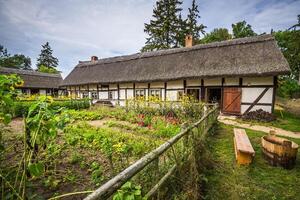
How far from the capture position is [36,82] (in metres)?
28.9

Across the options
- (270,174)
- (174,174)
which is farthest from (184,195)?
(270,174)

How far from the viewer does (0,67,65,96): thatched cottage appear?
27250 mm

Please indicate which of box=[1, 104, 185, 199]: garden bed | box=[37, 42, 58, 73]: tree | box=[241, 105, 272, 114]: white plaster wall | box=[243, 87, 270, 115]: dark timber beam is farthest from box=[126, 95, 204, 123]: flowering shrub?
box=[37, 42, 58, 73]: tree

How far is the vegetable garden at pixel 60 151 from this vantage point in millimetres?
1456

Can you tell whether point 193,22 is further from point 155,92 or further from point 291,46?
point 155,92

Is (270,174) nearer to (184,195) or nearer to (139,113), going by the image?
(184,195)

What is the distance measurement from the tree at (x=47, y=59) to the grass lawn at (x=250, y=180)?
58718 millimetres

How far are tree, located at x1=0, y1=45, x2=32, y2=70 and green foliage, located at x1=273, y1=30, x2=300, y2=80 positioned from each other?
235 ft

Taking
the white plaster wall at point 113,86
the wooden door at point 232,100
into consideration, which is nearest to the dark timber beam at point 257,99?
the wooden door at point 232,100

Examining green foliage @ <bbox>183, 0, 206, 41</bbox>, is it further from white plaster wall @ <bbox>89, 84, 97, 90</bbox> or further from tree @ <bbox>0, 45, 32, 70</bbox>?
tree @ <bbox>0, 45, 32, 70</bbox>

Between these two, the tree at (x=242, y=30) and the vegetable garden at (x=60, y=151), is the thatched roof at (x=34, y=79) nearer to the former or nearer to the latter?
the vegetable garden at (x=60, y=151)

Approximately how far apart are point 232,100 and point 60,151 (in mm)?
10975

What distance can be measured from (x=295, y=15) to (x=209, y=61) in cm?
2852

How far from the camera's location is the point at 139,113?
1028cm
